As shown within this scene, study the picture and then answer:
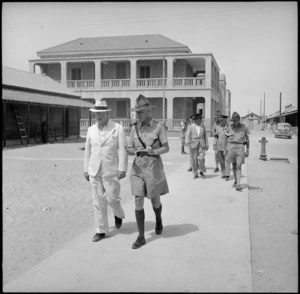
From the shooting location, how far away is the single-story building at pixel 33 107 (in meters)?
21.4

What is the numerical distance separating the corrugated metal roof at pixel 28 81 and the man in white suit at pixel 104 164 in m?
18.8

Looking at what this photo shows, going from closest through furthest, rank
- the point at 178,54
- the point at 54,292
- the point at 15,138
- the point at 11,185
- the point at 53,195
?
the point at 54,292 → the point at 53,195 → the point at 11,185 → the point at 15,138 → the point at 178,54

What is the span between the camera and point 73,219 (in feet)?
21.3

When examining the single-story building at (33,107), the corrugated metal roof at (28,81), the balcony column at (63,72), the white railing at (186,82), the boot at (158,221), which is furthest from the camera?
the balcony column at (63,72)

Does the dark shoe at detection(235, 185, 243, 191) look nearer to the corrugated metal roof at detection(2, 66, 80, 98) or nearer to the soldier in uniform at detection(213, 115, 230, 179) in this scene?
the soldier in uniform at detection(213, 115, 230, 179)

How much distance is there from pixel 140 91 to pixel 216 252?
31.7 meters

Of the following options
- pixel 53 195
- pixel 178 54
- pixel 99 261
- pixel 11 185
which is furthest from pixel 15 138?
pixel 99 261

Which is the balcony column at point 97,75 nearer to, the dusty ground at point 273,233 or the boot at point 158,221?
the dusty ground at point 273,233

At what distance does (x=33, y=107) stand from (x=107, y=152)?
20.4 meters

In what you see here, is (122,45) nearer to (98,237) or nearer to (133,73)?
(133,73)

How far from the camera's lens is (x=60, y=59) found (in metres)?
36.3

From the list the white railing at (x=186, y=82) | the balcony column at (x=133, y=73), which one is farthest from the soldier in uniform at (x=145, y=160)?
the balcony column at (x=133, y=73)

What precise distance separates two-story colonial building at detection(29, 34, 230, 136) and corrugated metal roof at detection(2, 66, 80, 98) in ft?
21.3

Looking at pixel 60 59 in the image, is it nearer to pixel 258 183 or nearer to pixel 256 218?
pixel 258 183
